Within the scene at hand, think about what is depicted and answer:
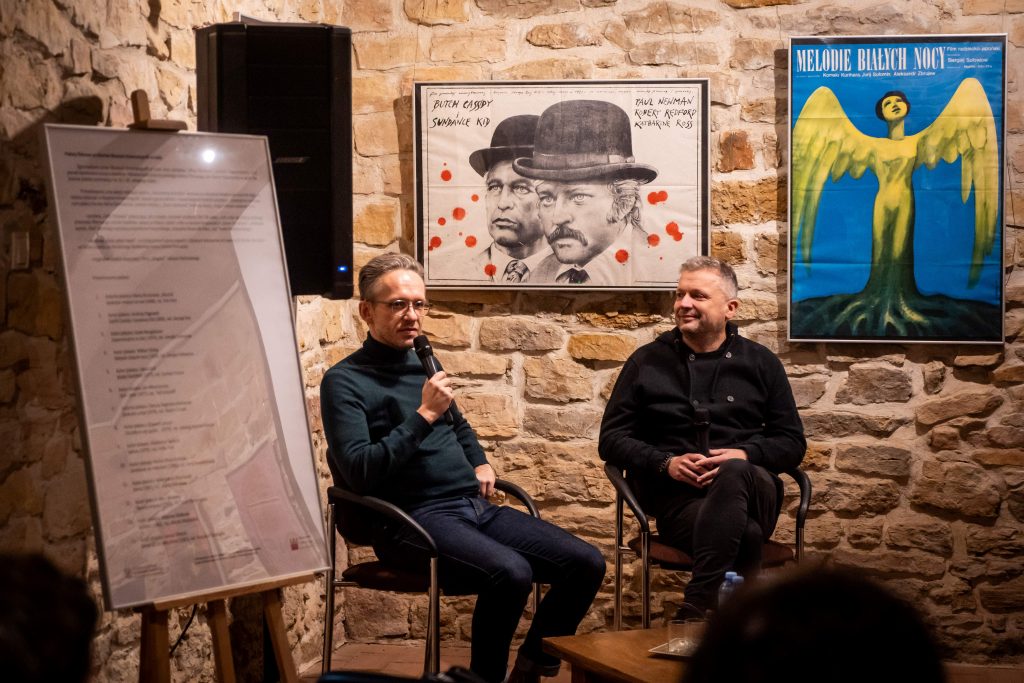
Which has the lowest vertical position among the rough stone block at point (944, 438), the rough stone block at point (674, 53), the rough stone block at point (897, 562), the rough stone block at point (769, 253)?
the rough stone block at point (897, 562)

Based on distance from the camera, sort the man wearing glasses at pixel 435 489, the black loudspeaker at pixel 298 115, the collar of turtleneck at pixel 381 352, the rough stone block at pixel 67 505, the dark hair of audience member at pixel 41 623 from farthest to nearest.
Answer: the collar of turtleneck at pixel 381 352 < the man wearing glasses at pixel 435 489 < the black loudspeaker at pixel 298 115 < the rough stone block at pixel 67 505 < the dark hair of audience member at pixel 41 623

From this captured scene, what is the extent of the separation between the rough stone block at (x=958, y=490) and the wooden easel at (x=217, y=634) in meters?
2.49

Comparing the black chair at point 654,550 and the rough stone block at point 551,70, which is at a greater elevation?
the rough stone block at point 551,70

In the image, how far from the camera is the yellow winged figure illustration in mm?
4180

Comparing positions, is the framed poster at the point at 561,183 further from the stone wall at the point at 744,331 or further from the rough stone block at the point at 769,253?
the rough stone block at the point at 769,253

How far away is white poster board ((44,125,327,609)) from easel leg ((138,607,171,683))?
69 millimetres

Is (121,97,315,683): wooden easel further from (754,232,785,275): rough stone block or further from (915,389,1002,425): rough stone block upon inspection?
(915,389,1002,425): rough stone block

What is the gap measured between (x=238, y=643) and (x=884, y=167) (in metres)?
2.77

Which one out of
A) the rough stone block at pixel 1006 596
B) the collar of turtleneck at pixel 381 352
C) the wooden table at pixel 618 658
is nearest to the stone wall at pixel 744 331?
the rough stone block at pixel 1006 596

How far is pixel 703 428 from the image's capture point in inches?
140

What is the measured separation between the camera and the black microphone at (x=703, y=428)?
3561 mm

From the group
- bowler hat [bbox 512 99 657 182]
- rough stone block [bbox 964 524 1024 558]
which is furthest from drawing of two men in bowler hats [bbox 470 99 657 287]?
rough stone block [bbox 964 524 1024 558]

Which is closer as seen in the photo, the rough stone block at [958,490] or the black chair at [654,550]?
the black chair at [654,550]

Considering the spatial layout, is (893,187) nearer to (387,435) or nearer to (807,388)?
(807,388)
